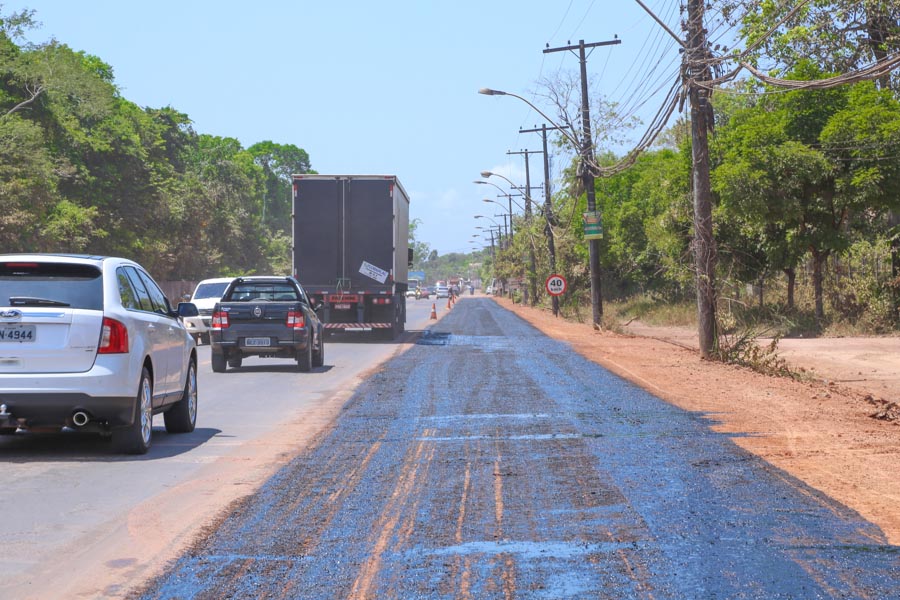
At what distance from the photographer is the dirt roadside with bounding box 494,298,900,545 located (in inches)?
341

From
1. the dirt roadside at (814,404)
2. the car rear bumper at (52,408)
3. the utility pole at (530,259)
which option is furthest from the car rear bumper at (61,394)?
the utility pole at (530,259)

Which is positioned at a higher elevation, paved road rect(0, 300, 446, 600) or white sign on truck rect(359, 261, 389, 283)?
white sign on truck rect(359, 261, 389, 283)

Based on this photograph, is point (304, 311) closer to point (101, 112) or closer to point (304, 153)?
point (101, 112)

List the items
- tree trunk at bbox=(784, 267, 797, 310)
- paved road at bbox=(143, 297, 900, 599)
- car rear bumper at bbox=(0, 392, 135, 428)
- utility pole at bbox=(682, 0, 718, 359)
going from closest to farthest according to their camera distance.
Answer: paved road at bbox=(143, 297, 900, 599) → car rear bumper at bbox=(0, 392, 135, 428) → utility pole at bbox=(682, 0, 718, 359) → tree trunk at bbox=(784, 267, 797, 310)

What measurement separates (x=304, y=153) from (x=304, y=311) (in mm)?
139024

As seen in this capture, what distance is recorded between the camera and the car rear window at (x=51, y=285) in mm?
9703

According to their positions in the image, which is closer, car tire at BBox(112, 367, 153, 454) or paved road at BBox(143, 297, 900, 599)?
paved road at BBox(143, 297, 900, 599)

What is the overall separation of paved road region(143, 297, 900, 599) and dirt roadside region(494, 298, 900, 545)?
15.8 inches

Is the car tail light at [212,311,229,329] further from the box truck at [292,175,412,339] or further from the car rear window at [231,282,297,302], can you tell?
the box truck at [292,175,412,339]

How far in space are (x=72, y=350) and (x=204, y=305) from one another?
19.0m

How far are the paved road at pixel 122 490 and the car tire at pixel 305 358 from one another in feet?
A: 15.9

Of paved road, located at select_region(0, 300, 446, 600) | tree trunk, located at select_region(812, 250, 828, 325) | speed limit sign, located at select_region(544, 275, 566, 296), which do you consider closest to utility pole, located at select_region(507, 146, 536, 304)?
speed limit sign, located at select_region(544, 275, 566, 296)

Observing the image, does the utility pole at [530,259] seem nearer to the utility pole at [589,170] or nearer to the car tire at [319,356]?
the utility pole at [589,170]

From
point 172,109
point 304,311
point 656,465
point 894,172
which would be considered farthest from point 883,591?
point 172,109
